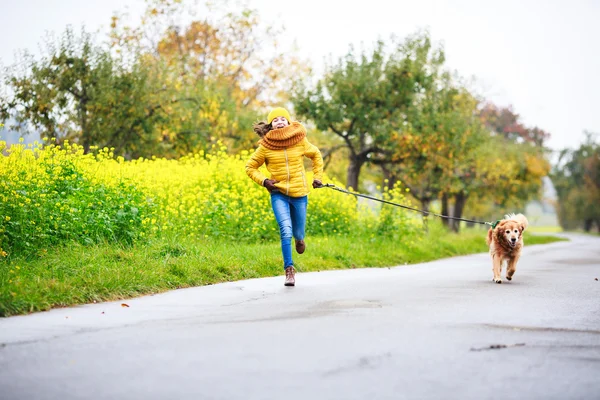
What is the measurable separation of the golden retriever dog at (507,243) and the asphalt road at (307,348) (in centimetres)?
225

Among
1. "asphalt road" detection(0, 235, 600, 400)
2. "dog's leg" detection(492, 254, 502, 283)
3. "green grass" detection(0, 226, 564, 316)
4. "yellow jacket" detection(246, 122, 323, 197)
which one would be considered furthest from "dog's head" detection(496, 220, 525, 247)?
"green grass" detection(0, 226, 564, 316)

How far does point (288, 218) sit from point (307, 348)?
464 cm

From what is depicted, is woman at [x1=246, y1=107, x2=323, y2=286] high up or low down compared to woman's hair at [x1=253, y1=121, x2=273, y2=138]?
down

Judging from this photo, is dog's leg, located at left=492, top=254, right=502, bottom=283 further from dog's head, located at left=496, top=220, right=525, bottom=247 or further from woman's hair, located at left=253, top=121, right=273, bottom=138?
woman's hair, located at left=253, top=121, right=273, bottom=138

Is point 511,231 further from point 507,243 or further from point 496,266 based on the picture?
point 496,266

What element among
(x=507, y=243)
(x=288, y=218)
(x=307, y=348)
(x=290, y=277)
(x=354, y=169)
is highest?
(x=354, y=169)

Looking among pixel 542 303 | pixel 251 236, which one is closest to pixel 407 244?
pixel 251 236

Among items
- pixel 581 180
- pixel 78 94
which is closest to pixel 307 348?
pixel 78 94

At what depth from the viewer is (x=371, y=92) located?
26828 mm

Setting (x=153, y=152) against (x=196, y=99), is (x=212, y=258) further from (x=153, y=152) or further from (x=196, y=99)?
(x=196, y=99)

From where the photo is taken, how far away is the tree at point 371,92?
87.8 feet

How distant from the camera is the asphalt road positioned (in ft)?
13.5

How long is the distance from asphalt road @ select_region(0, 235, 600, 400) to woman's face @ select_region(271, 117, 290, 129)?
235cm

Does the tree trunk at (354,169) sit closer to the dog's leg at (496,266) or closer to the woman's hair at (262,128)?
the dog's leg at (496,266)
